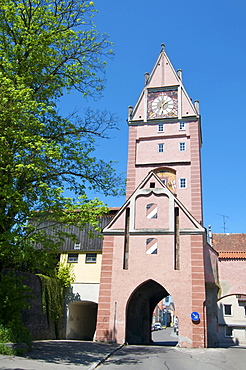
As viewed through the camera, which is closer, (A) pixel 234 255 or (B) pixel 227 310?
(A) pixel 234 255

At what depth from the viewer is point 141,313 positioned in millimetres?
28531

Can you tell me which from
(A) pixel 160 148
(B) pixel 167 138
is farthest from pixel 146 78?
(A) pixel 160 148

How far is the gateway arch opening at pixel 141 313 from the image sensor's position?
27131 mm

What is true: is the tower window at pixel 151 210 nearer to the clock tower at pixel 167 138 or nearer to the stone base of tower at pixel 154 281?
the stone base of tower at pixel 154 281

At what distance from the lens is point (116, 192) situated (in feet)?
54.4

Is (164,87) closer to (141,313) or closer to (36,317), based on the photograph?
(141,313)

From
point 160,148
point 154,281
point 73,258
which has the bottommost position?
point 154,281

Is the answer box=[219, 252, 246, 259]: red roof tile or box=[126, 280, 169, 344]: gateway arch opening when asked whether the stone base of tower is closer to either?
box=[126, 280, 169, 344]: gateway arch opening

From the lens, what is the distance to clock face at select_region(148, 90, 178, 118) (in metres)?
36.6

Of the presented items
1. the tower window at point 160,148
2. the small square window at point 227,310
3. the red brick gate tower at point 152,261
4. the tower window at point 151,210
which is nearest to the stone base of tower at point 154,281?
the red brick gate tower at point 152,261

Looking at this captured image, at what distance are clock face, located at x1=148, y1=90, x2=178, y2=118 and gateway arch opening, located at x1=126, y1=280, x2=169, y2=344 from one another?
16467 mm

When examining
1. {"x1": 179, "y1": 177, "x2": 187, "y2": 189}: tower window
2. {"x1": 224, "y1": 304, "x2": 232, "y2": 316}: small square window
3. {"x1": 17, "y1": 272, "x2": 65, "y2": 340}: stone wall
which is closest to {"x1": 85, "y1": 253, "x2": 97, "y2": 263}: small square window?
{"x1": 17, "y1": 272, "x2": 65, "y2": 340}: stone wall

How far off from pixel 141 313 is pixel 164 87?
70.8 feet

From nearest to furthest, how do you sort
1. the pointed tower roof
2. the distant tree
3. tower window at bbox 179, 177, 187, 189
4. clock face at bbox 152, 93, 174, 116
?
the distant tree, tower window at bbox 179, 177, 187, 189, the pointed tower roof, clock face at bbox 152, 93, 174, 116
